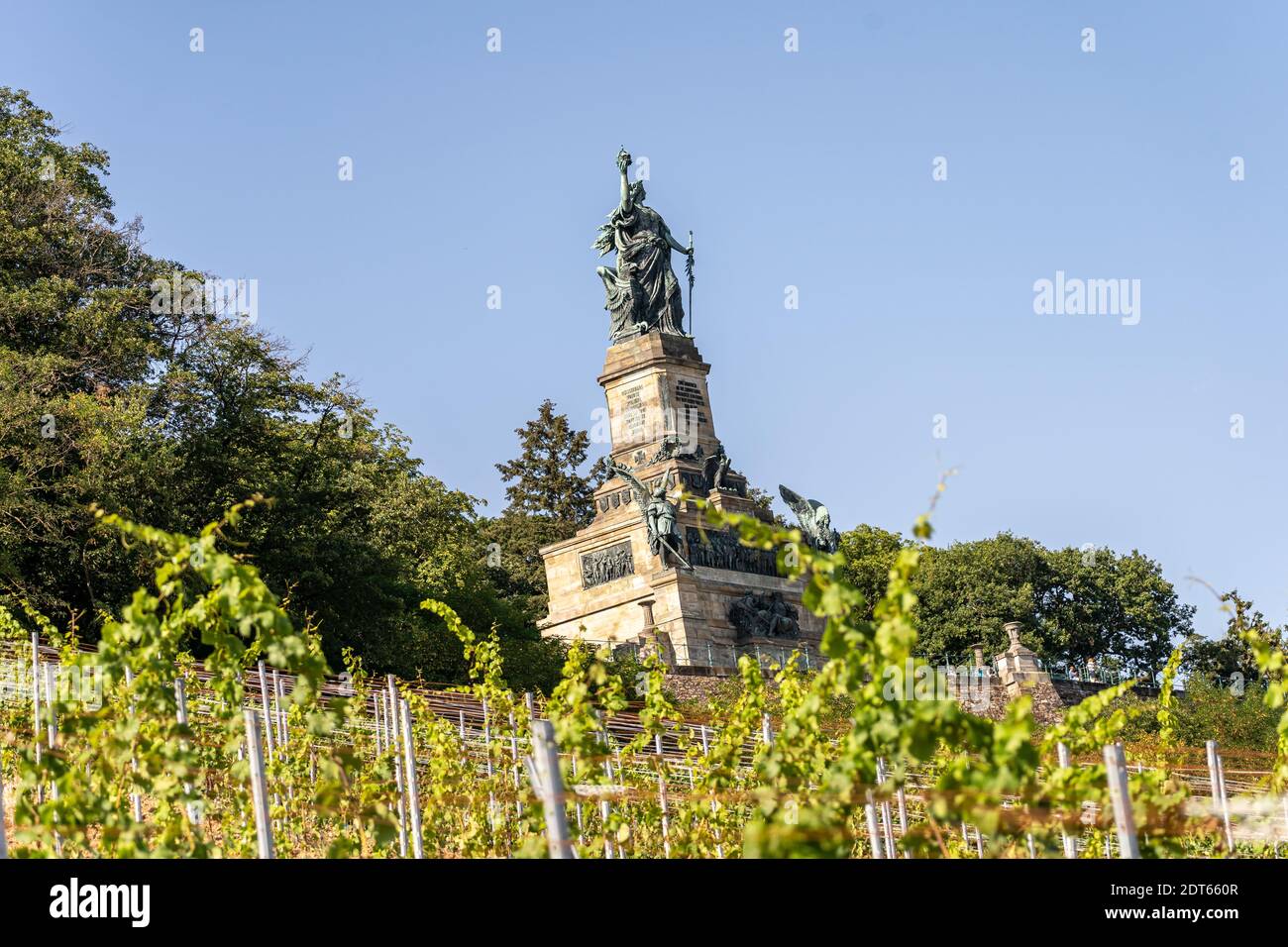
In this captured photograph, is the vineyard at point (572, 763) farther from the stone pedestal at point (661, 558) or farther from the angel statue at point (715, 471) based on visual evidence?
the angel statue at point (715, 471)

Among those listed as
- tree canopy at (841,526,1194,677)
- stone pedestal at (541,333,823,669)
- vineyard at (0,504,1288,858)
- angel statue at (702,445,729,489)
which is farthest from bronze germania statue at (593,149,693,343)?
vineyard at (0,504,1288,858)

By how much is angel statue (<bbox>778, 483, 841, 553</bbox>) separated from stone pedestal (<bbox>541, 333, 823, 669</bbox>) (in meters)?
1.34

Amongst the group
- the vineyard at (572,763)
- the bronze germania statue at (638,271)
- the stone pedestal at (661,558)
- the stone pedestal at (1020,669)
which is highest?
the bronze germania statue at (638,271)

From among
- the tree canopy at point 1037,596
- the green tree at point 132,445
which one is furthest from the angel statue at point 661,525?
the tree canopy at point 1037,596

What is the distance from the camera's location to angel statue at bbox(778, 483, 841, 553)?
52.0 meters

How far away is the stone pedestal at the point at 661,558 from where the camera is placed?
4831cm

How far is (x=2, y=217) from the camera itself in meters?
38.6

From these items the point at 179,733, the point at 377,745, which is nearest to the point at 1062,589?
the point at 377,745

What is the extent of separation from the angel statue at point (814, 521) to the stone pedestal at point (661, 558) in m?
1.34

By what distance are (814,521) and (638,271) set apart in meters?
8.47

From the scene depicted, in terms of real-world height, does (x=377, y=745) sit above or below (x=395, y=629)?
below

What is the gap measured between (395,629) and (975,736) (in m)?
29.3

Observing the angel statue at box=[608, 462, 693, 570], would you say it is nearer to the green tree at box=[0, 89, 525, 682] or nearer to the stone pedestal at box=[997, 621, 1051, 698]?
the green tree at box=[0, 89, 525, 682]
